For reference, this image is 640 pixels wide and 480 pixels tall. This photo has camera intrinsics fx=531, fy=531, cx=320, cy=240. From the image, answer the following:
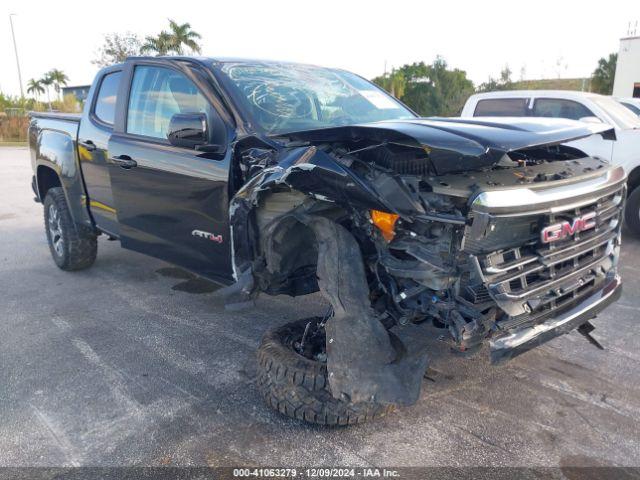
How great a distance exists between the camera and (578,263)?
2725 mm

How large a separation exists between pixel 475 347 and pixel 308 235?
3.75ft

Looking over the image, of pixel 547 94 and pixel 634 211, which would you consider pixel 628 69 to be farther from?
pixel 634 211

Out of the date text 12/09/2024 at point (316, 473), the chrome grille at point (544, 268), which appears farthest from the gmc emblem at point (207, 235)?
the chrome grille at point (544, 268)

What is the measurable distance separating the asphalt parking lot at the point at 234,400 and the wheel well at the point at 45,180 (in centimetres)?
149

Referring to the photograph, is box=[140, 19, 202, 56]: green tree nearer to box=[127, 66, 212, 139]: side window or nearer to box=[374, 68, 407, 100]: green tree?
box=[374, 68, 407, 100]: green tree

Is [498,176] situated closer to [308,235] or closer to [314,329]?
[308,235]

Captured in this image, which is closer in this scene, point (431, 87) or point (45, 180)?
point (45, 180)

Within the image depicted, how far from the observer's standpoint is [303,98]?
3.78 metres

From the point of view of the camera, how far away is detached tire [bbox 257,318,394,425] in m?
2.66

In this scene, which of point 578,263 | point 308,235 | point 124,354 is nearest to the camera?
point 578,263

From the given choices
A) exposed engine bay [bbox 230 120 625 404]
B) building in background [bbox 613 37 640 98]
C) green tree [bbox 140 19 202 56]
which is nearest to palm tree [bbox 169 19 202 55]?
green tree [bbox 140 19 202 56]

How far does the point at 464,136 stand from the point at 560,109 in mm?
5930

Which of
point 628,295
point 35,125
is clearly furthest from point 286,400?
point 35,125

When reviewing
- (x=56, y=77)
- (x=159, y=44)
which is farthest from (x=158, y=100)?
(x=56, y=77)
